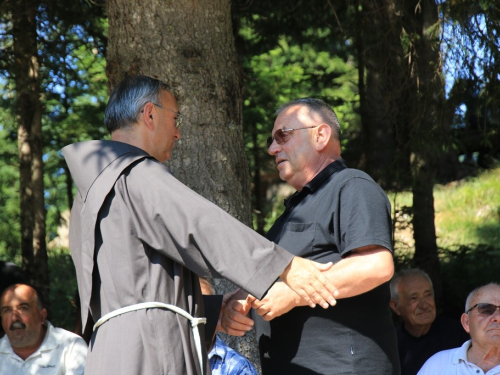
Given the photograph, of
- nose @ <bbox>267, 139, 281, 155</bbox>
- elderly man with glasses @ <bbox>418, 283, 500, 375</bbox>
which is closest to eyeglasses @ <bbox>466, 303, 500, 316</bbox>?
elderly man with glasses @ <bbox>418, 283, 500, 375</bbox>

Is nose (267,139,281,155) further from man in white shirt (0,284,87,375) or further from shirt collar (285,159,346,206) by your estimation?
man in white shirt (0,284,87,375)

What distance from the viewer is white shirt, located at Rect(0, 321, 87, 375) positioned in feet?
16.7

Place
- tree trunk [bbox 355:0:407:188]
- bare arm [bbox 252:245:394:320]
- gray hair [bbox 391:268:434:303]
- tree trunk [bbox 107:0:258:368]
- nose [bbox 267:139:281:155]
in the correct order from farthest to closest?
tree trunk [bbox 355:0:407:188], gray hair [bbox 391:268:434:303], tree trunk [bbox 107:0:258:368], nose [bbox 267:139:281:155], bare arm [bbox 252:245:394:320]

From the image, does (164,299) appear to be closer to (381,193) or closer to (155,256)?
(155,256)

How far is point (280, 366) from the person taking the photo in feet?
9.65

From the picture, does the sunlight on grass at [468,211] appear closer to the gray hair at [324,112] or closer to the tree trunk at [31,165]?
the tree trunk at [31,165]

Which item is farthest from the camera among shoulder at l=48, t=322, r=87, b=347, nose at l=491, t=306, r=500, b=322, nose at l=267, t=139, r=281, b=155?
shoulder at l=48, t=322, r=87, b=347

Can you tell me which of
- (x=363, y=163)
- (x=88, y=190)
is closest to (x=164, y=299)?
(x=88, y=190)

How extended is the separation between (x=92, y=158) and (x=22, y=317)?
3.06 meters

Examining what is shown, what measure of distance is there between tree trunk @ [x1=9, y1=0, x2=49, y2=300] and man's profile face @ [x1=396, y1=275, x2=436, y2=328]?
4.04 m

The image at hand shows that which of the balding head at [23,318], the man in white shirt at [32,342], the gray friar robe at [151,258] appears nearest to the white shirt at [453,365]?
the gray friar robe at [151,258]

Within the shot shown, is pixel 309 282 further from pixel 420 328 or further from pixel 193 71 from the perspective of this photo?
pixel 420 328

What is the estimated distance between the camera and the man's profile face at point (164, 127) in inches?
112

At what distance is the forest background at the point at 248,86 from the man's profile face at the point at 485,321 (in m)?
1.31
